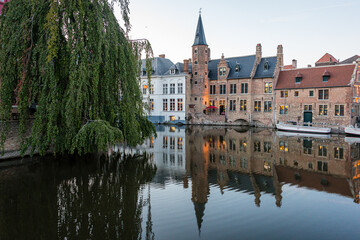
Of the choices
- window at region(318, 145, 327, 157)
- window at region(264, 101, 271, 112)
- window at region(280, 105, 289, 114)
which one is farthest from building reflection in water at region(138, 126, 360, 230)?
window at region(264, 101, 271, 112)

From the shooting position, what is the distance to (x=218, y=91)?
36.2 metres

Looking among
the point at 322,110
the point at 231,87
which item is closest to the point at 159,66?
the point at 231,87

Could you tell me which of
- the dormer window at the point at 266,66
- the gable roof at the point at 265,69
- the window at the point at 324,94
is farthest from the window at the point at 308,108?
the dormer window at the point at 266,66

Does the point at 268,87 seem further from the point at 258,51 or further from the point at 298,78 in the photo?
the point at 258,51

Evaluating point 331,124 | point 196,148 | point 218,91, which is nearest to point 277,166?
point 196,148

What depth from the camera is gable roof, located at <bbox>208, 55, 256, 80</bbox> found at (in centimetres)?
3403

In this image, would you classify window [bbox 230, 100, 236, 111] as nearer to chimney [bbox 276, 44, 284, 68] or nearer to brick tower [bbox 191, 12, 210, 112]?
brick tower [bbox 191, 12, 210, 112]

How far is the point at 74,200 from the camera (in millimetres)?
7312

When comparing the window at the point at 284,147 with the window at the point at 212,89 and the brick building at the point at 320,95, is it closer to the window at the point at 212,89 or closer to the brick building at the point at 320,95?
the brick building at the point at 320,95

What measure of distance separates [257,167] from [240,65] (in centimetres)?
2538

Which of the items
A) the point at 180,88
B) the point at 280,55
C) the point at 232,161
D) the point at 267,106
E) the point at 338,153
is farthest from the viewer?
the point at 180,88

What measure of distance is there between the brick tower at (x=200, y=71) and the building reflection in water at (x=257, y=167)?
63.1 feet

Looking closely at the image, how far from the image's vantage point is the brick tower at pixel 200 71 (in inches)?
1382

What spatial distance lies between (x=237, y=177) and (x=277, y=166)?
2.93m
